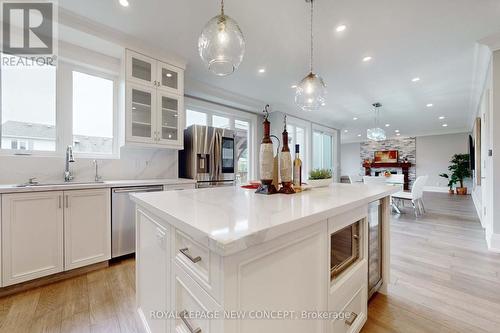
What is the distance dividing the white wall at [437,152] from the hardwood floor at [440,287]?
24.8 ft

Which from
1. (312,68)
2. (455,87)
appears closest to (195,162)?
(312,68)

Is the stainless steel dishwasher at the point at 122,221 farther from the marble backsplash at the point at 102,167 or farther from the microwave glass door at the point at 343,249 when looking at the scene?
the microwave glass door at the point at 343,249

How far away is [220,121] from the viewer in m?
4.61

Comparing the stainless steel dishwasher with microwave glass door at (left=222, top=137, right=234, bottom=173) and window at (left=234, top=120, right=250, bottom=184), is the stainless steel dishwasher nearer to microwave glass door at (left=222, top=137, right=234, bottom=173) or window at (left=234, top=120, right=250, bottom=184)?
microwave glass door at (left=222, top=137, right=234, bottom=173)

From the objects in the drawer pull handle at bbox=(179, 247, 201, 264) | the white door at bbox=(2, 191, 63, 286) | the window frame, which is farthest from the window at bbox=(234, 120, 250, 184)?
the drawer pull handle at bbox=(179, 247, 201, 264)

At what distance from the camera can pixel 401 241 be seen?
2.98m

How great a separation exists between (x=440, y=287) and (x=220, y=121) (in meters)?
4.21

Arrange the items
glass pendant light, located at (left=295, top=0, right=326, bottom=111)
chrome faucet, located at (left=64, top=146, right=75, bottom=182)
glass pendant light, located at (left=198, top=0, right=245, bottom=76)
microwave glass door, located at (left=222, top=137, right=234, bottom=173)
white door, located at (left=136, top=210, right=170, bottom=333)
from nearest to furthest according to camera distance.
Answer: white door, located at (left=136, top=210, right=170, bottom=333), glass pendant light, located at (left=198, top=0, right=245, bottom=76), glass pendant light, located at (left=295, top=0, right=326, bottom=111), chrome faucet, located at (left=64, top=146, right=75, bottom=182), microwave glass door, located at (left=222, top=137, right=234, bottom=173)

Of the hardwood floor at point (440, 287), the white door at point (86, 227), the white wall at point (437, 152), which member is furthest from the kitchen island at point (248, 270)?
the white wall at point (437, 152)

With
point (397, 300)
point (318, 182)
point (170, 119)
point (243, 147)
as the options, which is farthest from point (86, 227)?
point (243, 147)

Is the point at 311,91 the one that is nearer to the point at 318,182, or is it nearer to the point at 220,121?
the point at 318,182

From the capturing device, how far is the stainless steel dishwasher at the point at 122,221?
2.31m

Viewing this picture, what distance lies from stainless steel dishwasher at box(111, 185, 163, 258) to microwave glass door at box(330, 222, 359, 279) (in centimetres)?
221

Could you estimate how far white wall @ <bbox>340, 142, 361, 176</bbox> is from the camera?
38.4 ft
